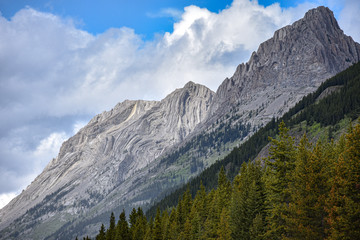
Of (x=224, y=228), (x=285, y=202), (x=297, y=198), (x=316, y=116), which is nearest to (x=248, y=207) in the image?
(x=224, y=228)

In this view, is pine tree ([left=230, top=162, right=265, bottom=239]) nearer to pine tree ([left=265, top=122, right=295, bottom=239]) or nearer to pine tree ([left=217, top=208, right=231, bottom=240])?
pine tree ([left=217, top=208, right=231, bottom=240])

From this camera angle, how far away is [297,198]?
3672 cm

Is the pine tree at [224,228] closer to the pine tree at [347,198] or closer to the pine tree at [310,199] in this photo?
the pine tree at [310,199]

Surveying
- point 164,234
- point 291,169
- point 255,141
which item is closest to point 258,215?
point 291,169

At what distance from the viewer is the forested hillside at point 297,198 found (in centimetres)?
2933

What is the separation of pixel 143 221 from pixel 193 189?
7498 centimetres

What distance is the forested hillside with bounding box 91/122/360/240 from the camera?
29.3 m

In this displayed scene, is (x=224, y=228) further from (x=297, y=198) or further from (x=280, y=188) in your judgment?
(x=297, y=198)

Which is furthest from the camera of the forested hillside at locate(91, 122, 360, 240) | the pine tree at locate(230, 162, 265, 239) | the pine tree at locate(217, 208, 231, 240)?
the pine tree at locate(217, 208, 231, 240)

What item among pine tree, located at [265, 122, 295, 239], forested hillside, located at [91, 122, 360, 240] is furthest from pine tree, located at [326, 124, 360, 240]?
pine tree, located at [265, 122, 295, 239]

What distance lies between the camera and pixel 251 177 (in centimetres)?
5381

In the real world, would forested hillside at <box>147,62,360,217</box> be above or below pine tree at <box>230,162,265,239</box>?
above

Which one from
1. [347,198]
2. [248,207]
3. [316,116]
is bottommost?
[347,198]

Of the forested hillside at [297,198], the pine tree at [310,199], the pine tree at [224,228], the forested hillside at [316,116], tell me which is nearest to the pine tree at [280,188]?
the forested hillside at [297,198]
